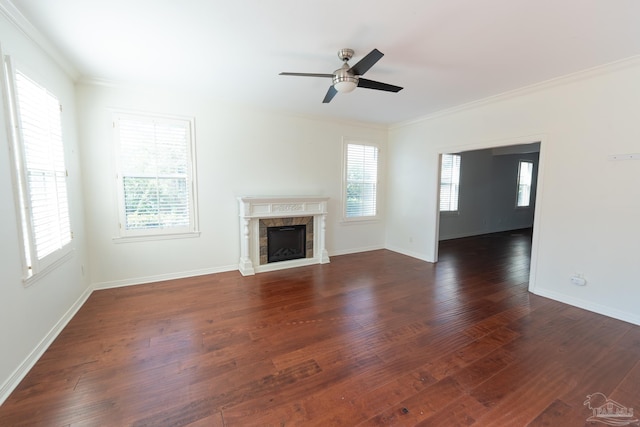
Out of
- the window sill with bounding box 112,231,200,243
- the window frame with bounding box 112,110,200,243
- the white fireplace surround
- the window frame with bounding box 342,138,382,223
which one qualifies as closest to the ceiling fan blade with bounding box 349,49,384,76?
the white fireplace surround

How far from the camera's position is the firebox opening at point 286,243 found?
456cm

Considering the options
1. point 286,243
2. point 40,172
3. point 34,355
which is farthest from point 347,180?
point 34,355

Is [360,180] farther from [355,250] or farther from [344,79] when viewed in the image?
[344,79]

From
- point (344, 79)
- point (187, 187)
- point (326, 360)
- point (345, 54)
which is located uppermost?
point (345, 54)

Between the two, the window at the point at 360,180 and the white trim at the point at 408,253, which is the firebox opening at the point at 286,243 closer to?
the window at the point at 360,180

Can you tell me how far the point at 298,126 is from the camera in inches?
188

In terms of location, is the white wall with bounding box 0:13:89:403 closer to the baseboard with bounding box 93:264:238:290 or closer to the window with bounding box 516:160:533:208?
the baseboard with bounding box 93:264:238:290

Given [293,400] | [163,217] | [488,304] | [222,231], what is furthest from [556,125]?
[163,217]

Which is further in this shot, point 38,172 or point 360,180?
point 360,180

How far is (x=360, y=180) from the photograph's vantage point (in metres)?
5.60

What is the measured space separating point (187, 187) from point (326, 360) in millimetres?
3131

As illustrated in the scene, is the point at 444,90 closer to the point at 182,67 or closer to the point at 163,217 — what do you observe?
the point at 182,67

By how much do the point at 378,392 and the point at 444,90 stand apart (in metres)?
3.68

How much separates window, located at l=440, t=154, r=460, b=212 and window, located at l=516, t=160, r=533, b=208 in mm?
3191
